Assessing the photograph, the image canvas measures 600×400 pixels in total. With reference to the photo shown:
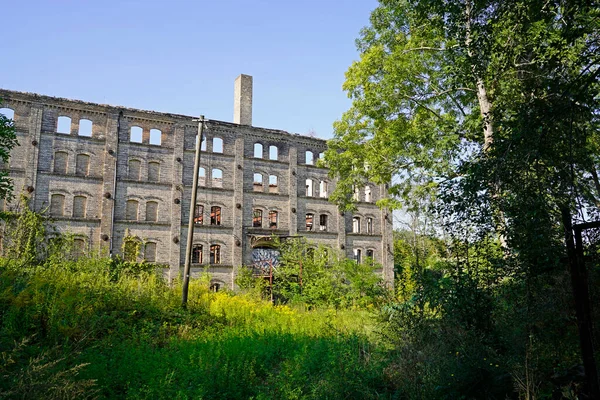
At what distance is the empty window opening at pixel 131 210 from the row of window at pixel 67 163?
284 centimetres

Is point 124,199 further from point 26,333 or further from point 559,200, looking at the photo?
point 559,200

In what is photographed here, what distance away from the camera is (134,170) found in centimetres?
2744

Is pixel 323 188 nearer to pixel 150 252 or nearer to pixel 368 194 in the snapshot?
pixel 368 194

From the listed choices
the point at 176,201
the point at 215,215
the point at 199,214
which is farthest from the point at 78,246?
the point at 215,215

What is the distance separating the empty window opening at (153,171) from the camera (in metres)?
27.8

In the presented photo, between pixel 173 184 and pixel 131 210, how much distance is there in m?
2.82

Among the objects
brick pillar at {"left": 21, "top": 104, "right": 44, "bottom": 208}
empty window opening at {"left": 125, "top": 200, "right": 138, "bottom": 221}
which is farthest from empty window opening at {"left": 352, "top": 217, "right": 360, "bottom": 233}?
brick pillar at {"left": 21, "top": 104, "right": 44, "bottom": 208}

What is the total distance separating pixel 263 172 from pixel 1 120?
17568mm

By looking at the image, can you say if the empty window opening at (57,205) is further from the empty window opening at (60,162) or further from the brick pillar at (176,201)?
the brick pillar at (176,201)

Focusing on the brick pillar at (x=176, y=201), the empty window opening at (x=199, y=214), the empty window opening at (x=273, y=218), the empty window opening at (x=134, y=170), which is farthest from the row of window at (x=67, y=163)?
the empty window opening at (x=273, y=218)

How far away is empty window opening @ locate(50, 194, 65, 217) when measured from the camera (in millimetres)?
25250

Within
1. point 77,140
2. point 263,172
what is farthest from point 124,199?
point 263,172

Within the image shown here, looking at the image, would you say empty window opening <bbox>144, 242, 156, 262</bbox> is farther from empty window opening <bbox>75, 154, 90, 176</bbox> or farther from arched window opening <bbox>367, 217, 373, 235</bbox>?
arched window opening <bbox>367, 217, 373, 235</bbox>

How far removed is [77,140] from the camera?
26359 mm
